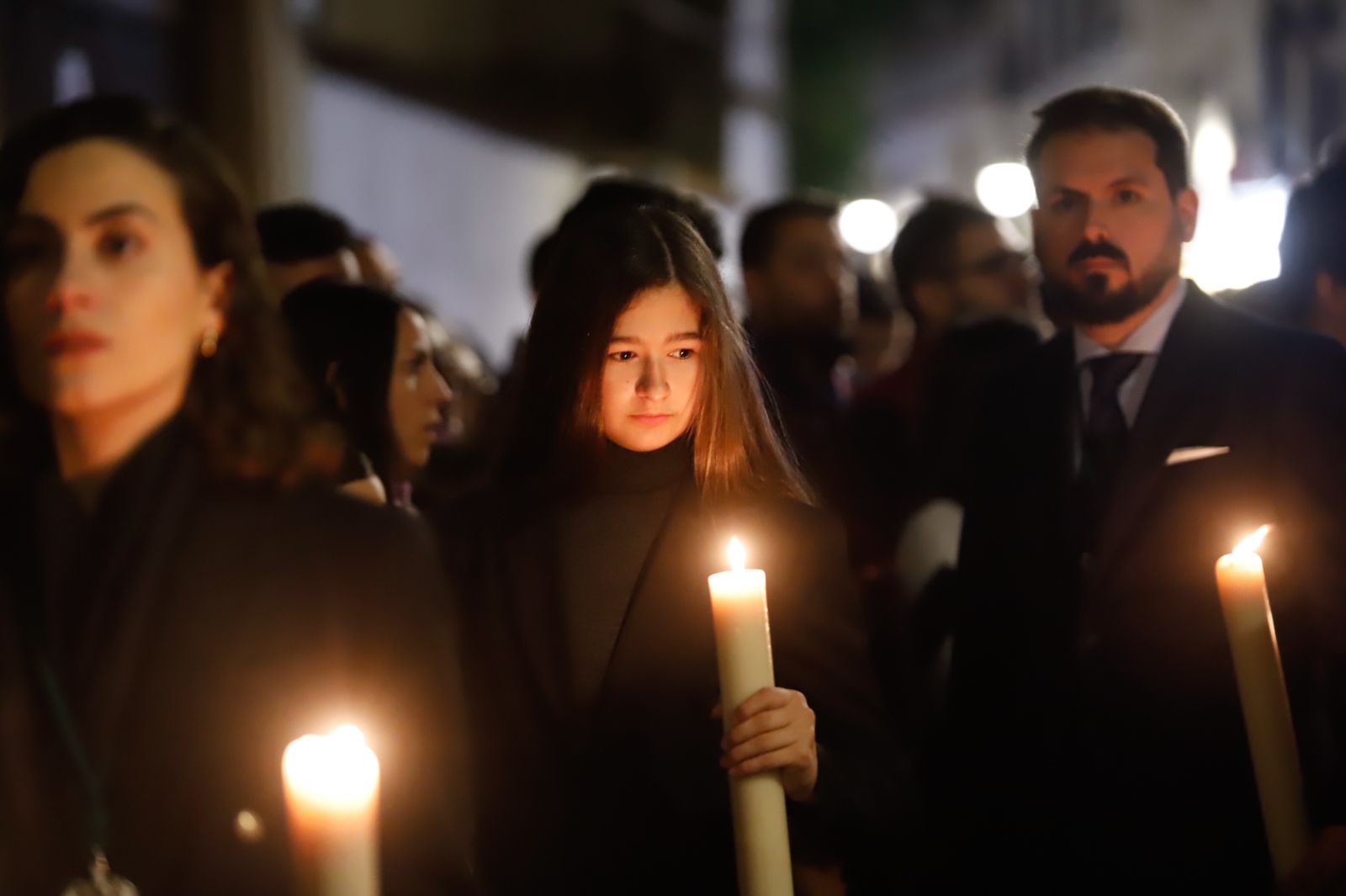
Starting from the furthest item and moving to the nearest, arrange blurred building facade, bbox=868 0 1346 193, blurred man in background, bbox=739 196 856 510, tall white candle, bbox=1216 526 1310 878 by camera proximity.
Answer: blurred building facade, bbox=868 0 1346 193 < blurred man in background, bbox=739 196 856 510 < tall white candle, bbox=1216 526 1310 878

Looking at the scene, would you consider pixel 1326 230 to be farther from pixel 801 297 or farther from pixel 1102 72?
pixel 1102 72

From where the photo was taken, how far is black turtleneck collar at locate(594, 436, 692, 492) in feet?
7.40

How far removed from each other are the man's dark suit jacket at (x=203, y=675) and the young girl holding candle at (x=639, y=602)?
404 mm

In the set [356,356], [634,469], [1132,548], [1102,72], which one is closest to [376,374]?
[356,356]

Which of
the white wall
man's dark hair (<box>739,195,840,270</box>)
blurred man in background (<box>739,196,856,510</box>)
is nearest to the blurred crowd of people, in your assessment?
blurred man in background (<box>739,196,856,510</box>)

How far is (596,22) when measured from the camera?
12.5 m

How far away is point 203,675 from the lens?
5.51 feet

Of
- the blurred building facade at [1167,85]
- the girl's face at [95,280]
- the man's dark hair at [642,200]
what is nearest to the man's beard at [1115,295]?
the blurred building facade at [1167,85]

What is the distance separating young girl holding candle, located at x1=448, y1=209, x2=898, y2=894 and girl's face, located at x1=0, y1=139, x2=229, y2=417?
66 centimetres

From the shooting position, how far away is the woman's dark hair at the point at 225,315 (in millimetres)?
1734

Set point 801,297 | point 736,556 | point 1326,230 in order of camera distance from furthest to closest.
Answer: point 801,297 → point 1326,230 → point 736,556

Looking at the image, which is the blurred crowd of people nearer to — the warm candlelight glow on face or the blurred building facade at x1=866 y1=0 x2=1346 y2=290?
the warm candlelight glow on face

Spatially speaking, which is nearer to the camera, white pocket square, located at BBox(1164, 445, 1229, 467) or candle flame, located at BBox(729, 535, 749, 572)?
candle flame, located at BBox(729, 535, 749, 572)

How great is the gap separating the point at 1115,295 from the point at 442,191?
25.3ft
